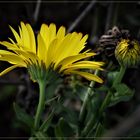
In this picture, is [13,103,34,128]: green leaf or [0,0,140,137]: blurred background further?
[0,0,140,137]: blurred background

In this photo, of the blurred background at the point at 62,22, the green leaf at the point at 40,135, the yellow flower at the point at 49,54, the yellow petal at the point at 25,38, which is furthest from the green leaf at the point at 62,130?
the blurred background at the point at 62,22

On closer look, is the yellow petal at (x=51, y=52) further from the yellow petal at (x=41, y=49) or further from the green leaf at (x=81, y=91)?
the green leaf at (x=81, y=91)

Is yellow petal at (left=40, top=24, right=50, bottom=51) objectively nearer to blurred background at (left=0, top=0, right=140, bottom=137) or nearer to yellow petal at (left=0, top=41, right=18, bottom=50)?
yellow petal at (left=0, top=41, right=18, bottom=50)

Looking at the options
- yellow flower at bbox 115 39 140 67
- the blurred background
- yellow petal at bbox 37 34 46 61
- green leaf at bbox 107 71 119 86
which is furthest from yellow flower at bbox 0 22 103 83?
the blurred background

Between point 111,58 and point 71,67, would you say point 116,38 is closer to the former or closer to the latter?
point 111,58

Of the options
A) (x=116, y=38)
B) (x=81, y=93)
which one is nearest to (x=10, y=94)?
(x=81, y=93)

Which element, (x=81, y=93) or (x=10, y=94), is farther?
(x=10, y=94)

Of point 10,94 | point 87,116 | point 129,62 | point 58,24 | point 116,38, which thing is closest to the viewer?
point 129,62
